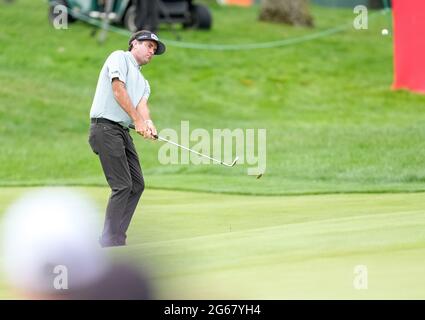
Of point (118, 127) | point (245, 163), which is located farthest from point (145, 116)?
point (245, 163)

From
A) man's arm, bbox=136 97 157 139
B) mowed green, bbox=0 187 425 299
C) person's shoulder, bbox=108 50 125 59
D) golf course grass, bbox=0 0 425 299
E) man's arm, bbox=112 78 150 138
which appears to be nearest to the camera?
mowed green, bbox=0 187 425 299

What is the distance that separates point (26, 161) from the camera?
1986 cm

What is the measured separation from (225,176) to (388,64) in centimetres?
1632

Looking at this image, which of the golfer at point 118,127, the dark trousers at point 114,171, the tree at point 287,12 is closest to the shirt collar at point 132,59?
the golfer at point 118,127

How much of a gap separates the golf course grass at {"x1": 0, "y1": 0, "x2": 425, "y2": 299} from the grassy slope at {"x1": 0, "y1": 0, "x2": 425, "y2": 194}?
0.16 feet

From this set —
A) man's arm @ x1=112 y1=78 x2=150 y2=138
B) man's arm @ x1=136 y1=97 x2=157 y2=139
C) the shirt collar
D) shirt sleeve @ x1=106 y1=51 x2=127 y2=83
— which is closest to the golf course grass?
man's arm @ x1=136 y1=97 x2=157 y2=139

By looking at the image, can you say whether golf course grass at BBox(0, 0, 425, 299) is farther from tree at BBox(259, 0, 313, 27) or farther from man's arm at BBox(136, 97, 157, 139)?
man's arm at BBox(136, 97, 157, 139)

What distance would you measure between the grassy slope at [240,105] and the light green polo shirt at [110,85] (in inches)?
184

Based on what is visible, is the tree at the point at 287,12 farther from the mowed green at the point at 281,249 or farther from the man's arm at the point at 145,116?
the man's arm at the point at 145,116

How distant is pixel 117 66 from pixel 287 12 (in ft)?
88.6

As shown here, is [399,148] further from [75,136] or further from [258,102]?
[258,102]

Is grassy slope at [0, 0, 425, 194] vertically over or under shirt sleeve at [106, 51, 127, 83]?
over

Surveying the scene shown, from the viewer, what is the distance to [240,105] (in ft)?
88.7

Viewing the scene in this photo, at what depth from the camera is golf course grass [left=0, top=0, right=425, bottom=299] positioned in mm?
8352
